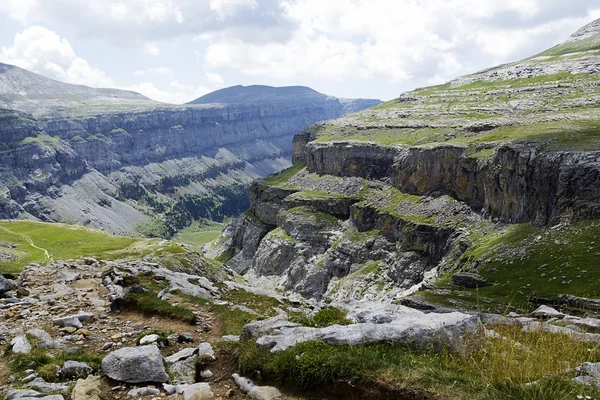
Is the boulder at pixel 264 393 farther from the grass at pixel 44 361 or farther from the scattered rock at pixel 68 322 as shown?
the scattered rock at pixel 68 322

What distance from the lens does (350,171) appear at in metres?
163

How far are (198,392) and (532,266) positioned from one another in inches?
2822

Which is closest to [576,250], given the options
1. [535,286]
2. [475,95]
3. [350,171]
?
[535,286]

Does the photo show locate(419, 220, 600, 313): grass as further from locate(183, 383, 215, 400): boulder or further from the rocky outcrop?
locate(183, 383, 215, 400): boulder

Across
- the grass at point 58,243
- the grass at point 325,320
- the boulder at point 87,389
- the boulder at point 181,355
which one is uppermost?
the grass at point 325,320

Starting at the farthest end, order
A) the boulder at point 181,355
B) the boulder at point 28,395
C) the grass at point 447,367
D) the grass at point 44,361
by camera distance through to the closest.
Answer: the boulder at point 181,355, the grass at point 44,361, the boulder at point 28,395, the grass at point 447,367

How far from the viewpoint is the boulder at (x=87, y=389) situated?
12219 millimetres

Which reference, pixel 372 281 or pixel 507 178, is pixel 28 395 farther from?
pixel 372 281

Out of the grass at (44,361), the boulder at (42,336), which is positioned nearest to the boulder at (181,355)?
the grass at (44,361)

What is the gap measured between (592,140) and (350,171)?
86.1m

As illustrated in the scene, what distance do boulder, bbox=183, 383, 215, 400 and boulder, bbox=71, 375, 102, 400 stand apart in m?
2.38

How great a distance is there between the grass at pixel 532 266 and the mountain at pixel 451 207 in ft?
0.99

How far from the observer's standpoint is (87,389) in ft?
41.4

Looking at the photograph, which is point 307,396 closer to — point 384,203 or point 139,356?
point 139,356
